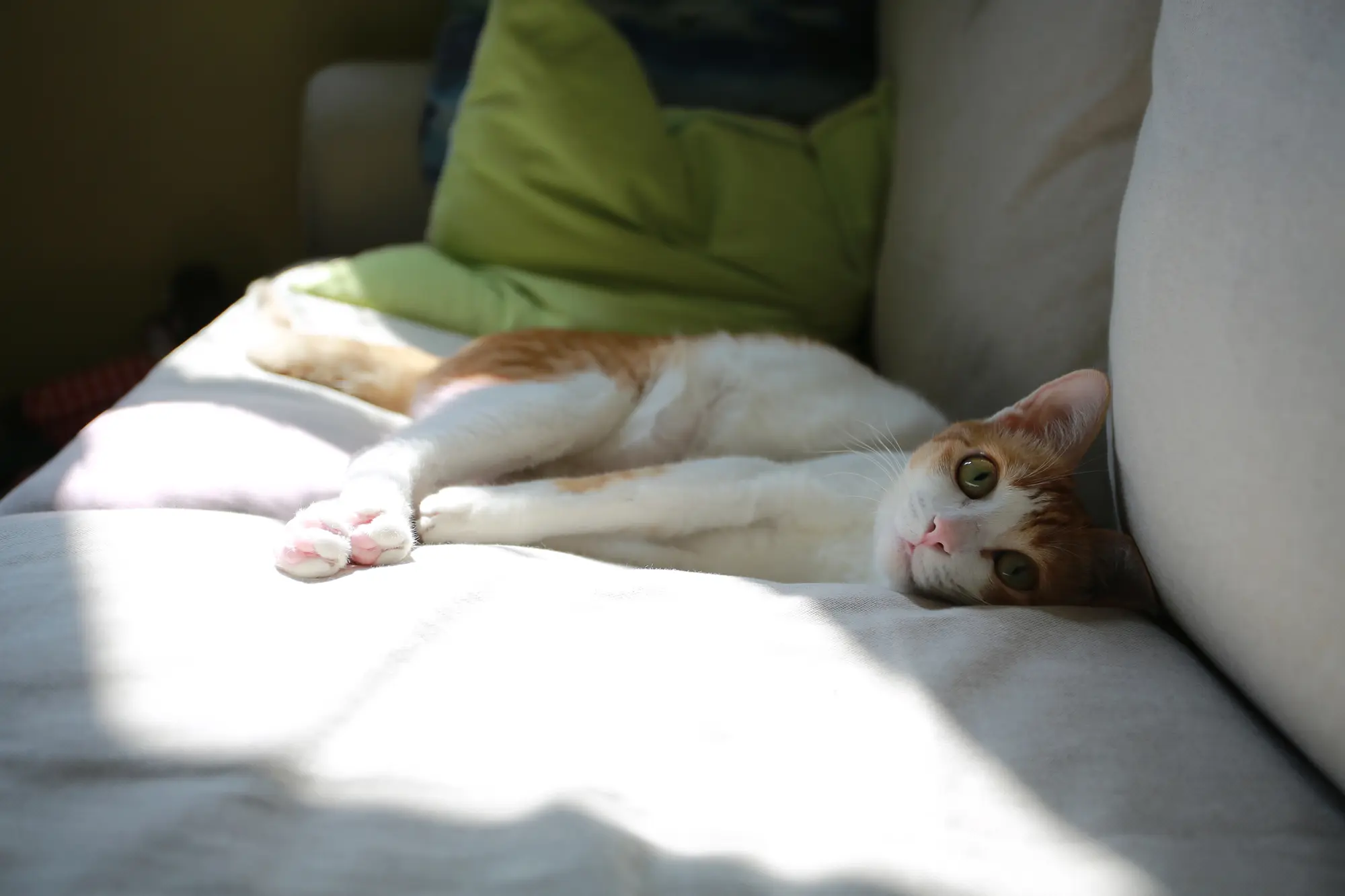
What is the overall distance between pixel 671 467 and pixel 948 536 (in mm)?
359

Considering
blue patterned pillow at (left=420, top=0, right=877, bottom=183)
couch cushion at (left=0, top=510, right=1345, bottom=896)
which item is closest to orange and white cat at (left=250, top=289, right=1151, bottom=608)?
couch cushion at (left=0, top=510, right=1345, bottom=896)

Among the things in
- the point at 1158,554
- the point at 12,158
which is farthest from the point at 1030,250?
the point at 12,158

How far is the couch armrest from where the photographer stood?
6.24 ft

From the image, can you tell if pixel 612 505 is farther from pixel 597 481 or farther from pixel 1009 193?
pixel 1009 193

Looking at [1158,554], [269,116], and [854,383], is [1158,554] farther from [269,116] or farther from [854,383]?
[269,116]

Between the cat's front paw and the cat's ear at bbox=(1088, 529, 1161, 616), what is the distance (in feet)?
2.34

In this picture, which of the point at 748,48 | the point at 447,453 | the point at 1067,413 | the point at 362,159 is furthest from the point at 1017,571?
the point at 362,159

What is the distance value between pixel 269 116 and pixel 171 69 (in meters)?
0.24

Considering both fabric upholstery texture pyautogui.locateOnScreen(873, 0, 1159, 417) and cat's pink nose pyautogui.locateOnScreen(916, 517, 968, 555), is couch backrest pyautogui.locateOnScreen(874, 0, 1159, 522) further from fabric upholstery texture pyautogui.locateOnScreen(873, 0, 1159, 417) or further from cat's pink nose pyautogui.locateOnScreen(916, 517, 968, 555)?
cat's pink nose pyautogui.locateOnScreen(916, 517, 968, 555)

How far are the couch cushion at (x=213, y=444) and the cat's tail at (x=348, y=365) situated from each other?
0.8 inches

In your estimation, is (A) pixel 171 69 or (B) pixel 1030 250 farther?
(A) pixel 171 69

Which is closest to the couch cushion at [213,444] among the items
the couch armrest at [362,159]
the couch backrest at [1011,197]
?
the couch armrest at [362,159]

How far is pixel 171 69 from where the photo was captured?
2268 millimetres

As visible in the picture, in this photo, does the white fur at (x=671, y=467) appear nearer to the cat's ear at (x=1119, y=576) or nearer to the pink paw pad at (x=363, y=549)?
the pink paw pad at (x=363, y=549)
